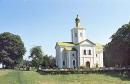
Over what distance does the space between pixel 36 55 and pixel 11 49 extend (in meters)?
20.3

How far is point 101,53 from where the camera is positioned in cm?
9706

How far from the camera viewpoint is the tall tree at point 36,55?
110 metres

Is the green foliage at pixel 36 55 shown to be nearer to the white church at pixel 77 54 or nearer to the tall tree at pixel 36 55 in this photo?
the tall tree at pixel 36 55

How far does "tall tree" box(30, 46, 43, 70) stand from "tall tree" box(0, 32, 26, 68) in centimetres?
1362

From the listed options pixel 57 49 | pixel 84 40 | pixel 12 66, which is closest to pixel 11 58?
pixel 12 66

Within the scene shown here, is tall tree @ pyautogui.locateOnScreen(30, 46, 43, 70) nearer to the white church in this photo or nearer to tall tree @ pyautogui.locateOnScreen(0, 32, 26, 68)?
tall tree @ pyautogui.locateOnScreen(0, 32, 26, 68)

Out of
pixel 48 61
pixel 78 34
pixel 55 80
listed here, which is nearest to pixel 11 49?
pixel 78 34

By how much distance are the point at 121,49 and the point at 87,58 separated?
26135 mm

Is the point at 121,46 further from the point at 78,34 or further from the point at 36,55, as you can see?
the point at 36,55

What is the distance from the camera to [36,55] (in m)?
113

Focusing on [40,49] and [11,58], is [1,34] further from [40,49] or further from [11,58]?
[40,49]

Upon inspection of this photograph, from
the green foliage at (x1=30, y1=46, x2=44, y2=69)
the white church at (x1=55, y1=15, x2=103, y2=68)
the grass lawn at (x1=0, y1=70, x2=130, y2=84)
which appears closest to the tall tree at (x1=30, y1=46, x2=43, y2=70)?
the green foliage at (x1=30, y1=46, x2=44, y2=69)

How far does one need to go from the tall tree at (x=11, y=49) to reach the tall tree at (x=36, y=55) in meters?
13.6

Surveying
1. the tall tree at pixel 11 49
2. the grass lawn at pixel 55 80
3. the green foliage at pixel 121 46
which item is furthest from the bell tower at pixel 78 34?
the grass lawn at pixel 55 80
